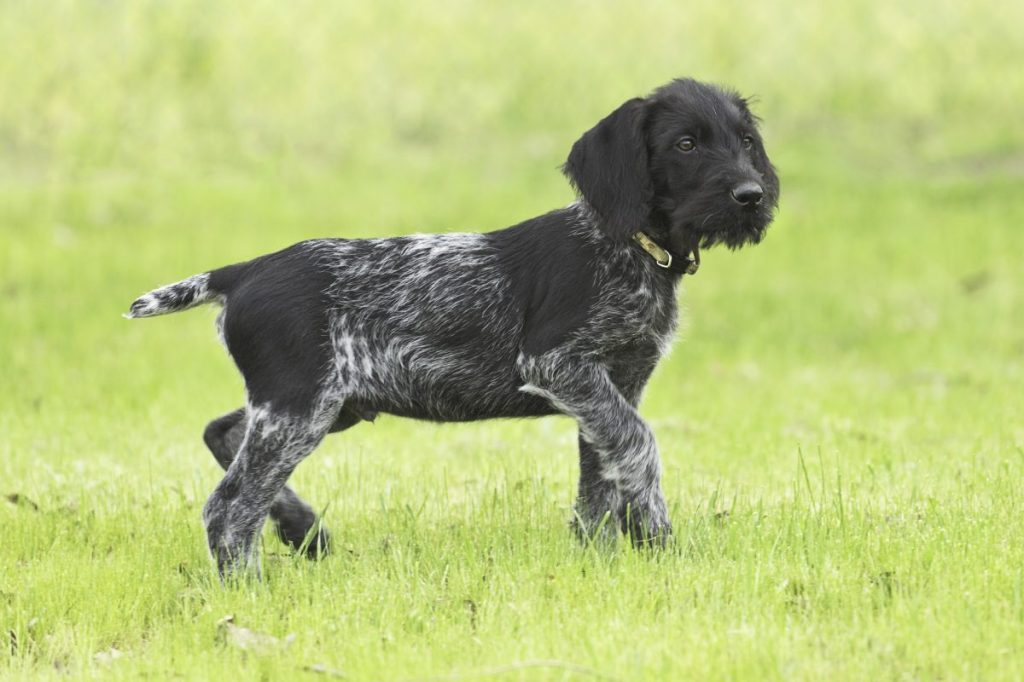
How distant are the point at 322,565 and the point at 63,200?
1279cm

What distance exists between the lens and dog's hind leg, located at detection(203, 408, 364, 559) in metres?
6.34

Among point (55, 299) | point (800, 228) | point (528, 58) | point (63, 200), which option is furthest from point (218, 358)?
point (528, 58)

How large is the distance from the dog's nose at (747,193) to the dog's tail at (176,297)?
245 cm

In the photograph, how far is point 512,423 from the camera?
35.0 ft

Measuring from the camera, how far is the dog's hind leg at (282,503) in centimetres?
634

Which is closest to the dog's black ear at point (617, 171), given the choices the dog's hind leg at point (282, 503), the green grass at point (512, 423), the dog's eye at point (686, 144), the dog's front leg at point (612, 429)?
the dog's eye at point (686, 144)

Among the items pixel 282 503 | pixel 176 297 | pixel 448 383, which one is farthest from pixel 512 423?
pixel 176 297

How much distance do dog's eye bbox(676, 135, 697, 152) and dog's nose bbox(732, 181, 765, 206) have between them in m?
0.37

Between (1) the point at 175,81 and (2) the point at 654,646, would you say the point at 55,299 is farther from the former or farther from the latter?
(2) the point at 654,646

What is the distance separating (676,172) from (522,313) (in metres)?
0.97

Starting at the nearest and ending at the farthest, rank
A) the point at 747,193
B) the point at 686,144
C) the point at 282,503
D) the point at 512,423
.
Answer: the point at 747,193
the point at 686,144
the point at 282,503
the point at 512,423

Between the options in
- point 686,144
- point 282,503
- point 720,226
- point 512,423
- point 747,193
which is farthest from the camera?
point 512,423

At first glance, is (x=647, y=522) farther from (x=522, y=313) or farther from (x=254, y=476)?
(x=254, y=476)

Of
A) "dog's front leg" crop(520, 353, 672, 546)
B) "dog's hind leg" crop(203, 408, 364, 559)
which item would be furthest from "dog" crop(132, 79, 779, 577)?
"dog's hind leg" crop(203, 408, 364, 559)
